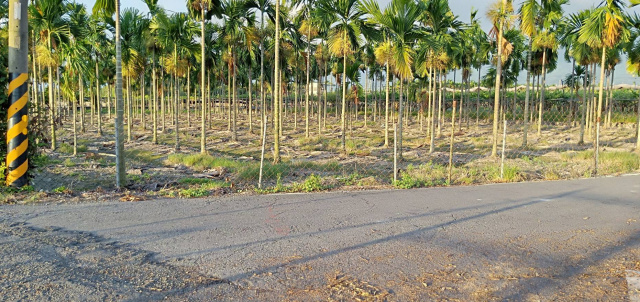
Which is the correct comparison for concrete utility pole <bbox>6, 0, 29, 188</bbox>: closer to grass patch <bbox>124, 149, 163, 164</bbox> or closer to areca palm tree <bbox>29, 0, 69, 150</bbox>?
areca palm tree <bbox>29, 0, 69, 150</bbox>

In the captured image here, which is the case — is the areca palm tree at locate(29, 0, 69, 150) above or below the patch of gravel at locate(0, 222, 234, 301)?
above

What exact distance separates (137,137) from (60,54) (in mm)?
12538

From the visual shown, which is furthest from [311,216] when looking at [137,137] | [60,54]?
[137,137]

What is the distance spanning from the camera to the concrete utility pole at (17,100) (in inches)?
349

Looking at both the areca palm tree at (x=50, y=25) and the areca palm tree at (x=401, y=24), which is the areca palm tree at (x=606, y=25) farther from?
the areca palm tree at (x=50, y=25)

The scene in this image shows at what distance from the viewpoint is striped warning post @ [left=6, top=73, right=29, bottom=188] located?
29.1 ft

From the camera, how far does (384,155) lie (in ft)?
77.6

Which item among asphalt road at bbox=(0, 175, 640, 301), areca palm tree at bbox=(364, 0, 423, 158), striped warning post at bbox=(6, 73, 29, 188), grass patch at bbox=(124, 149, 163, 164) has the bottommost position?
grass patch at bbox=(124, 149, 163, 164)

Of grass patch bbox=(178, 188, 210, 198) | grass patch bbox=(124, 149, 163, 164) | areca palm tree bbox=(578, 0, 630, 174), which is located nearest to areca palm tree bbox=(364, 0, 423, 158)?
areca palm tree bbox=(578, 0, 630, 174)

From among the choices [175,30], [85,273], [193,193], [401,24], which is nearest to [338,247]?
[85,273]

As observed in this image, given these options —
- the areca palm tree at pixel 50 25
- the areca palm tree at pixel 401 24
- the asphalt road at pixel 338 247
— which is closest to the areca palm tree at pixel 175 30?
the areca palm tree at pixel 50 25

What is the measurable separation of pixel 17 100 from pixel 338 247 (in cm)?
773

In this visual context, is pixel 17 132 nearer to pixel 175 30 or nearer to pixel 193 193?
pixel 193 193

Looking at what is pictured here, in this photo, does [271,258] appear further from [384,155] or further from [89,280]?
[384,155]
